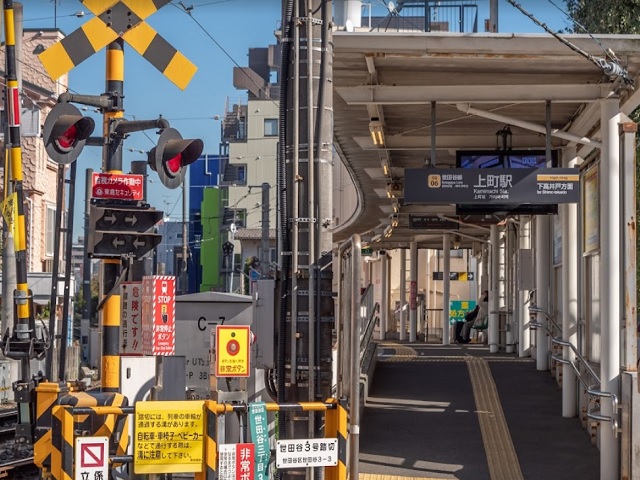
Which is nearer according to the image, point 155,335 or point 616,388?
point 155,335

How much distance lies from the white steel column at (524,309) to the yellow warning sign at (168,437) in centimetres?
1415

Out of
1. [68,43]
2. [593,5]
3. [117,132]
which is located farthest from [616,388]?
[593,5]

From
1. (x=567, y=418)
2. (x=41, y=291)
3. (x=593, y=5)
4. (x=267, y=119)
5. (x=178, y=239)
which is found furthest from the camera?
(x=178, y=239)

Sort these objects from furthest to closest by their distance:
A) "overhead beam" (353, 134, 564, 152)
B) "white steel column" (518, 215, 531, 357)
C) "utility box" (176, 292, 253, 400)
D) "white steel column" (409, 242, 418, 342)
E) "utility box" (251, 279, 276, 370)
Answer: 1. "white steel column" (409, 242, 418, 342)
2. "white steel column" (518, 215, 531, 357)
3. "overhead beam" (353, 134, 564, 152)
4. "utility box" (176, 292, 253, 400)
5. "utility box" (251, 279, 276, 370)

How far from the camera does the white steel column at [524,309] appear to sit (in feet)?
73.0

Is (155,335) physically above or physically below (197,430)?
above

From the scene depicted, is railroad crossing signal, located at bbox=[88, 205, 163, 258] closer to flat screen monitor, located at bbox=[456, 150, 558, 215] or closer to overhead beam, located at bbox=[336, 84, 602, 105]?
overhead beam, located at bbox=[336, 84, 602, 105]

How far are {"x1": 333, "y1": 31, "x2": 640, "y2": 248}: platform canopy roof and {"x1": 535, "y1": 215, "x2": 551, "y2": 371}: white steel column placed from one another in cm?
220

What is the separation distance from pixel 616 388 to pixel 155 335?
4.62m

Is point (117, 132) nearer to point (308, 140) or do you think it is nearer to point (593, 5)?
point (308, 140)

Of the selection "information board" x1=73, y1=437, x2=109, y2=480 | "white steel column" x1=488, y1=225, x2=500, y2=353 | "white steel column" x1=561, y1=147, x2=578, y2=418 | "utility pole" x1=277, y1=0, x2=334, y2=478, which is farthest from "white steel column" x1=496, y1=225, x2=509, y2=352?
"information board" x1=73, y1=437, x2=109, y2=480

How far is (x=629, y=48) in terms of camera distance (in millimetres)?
10812

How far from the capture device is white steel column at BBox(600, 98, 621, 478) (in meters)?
10.9

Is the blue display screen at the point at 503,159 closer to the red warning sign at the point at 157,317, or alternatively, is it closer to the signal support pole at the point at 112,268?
the signal support pole at the point at 112,268
